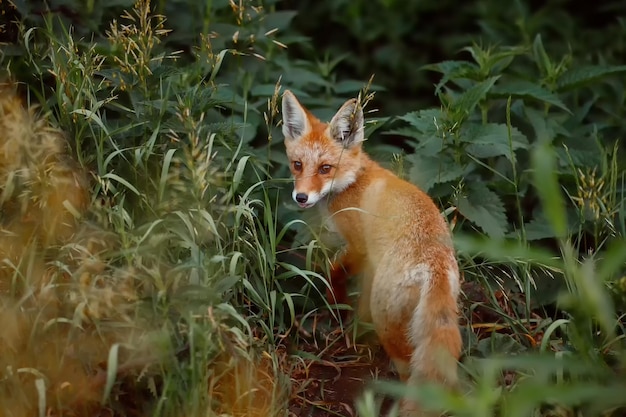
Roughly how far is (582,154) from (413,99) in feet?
9.35

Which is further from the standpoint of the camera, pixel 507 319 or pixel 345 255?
pixel 345 255

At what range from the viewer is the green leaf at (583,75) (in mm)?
5687

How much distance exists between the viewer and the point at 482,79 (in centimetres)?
550

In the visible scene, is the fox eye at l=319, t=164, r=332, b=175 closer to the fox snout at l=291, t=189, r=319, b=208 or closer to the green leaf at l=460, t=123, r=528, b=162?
the fox snout at l=291, t=189, r=319, b=208

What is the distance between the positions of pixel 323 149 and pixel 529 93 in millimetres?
1431

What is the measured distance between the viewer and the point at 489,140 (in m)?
5.05

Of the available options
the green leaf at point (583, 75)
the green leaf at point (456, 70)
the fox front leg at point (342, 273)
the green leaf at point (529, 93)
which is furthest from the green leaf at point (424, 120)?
the green leaf at point (583, 75)

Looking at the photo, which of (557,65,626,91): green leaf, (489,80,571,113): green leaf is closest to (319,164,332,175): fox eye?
(489,80,571,113): green leaf

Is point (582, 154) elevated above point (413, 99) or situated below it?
above

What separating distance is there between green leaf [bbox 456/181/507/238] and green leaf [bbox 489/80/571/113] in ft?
2.22

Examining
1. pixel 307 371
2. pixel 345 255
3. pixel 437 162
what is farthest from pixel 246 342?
pixel 437 162

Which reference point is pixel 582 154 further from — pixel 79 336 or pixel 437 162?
pixel 79 336

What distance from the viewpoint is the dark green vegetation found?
350 cm

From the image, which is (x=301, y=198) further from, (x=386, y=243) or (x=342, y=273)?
(x=386, y=243)
